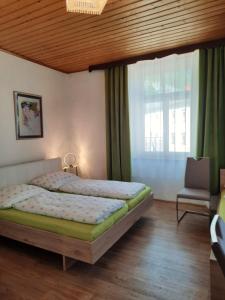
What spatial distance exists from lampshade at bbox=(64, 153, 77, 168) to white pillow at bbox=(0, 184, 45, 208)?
1.72 meters

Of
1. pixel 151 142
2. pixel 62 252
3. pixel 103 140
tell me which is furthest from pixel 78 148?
pixel 62 252

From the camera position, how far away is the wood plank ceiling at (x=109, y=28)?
93.4 inches

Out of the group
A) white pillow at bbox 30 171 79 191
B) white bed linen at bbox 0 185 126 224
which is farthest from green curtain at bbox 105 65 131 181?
white bed linen at bbox 0 185 126 224

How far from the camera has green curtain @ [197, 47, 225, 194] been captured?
3.39 m

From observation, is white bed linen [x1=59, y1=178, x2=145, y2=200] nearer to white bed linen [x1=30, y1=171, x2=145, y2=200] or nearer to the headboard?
white bed linen [x1=30, y1=171, x2=145, y2=200]

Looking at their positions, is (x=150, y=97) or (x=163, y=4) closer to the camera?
(x=163, y=4)

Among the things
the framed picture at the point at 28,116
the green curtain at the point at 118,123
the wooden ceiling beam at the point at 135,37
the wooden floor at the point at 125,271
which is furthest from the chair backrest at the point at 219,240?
the framed picture at the point at 28,116

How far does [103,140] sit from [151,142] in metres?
1.07

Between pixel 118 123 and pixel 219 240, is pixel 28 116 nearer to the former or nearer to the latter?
pixel 118 123

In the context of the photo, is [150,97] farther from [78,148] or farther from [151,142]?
[78,148]

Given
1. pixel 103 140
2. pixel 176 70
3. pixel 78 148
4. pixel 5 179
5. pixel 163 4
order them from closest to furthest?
pixel 163 4
pixel 5 179
pixel 176 70
pixel 103 140
pixel 78 148

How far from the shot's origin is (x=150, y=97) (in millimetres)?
4023

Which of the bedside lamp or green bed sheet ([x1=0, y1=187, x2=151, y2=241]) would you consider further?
the bedside lamp

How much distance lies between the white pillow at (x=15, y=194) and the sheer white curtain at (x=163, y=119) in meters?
2.01
